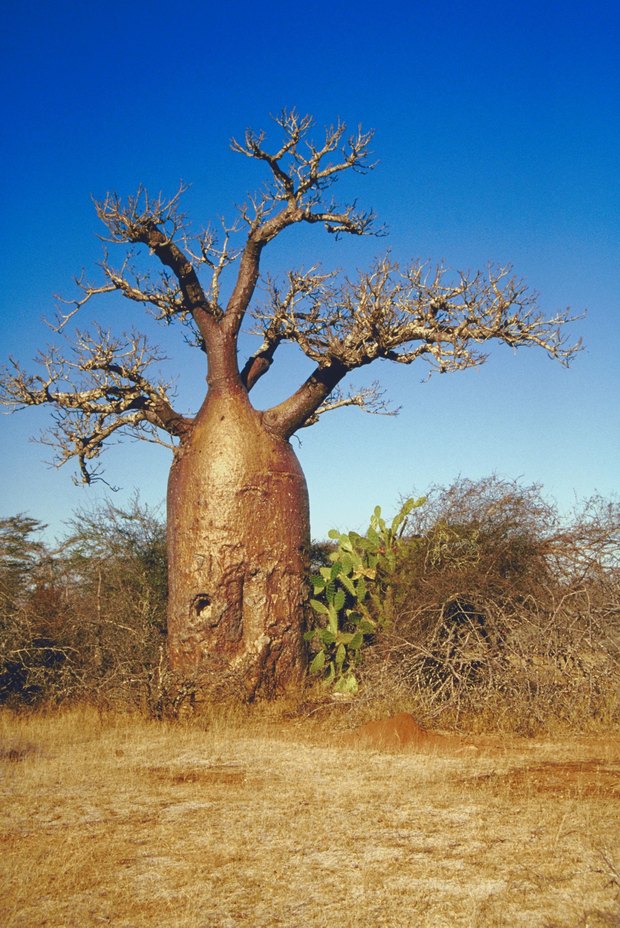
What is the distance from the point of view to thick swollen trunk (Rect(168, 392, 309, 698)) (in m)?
7.84

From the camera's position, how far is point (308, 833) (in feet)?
13.1

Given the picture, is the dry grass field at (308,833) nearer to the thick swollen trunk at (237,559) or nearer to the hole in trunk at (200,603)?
the thick swollen trunk at (237,559)

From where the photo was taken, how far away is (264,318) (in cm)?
866

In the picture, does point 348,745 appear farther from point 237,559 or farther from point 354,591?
point 237,559

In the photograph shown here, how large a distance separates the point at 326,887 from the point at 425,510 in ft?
16.4

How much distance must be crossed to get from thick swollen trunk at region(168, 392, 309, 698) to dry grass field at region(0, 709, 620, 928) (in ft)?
4.65

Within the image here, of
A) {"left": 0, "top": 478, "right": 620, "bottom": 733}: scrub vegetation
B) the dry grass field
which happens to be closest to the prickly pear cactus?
{"left": 0, "top": 478, "right": 620, "bottom": 733}: scrub vegetation

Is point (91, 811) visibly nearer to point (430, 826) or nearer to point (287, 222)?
point (430, 826)

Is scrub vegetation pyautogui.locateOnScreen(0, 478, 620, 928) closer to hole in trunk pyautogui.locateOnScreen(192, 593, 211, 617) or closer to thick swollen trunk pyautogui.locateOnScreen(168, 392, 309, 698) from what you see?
thick swollen trunk pyautogui.locateOnScreen(168, 392, 309, 698)

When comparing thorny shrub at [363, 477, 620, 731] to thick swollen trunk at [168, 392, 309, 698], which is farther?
thick swollen trunk at [168, 392, 309, 698]

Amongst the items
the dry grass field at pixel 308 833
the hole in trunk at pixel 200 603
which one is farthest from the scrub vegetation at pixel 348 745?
the hole in trunk at pixel 200 603

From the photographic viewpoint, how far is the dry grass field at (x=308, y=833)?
10.1 ft

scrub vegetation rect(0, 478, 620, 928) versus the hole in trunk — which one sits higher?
the hole in trunk

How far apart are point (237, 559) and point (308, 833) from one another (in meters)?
4.09
